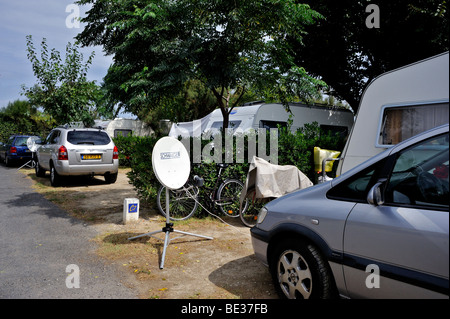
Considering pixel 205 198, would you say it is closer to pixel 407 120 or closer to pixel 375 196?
pixel 407 120

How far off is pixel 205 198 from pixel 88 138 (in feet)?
18.7

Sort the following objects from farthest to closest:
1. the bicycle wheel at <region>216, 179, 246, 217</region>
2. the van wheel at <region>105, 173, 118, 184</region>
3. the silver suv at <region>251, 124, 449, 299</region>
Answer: the van wheel at <region>105, 173, 118, 184</region> < the bicycle wheel at <region>216, 179, 246, 217</region> < the silver suv at <region>251, 124, 449, 299</region>

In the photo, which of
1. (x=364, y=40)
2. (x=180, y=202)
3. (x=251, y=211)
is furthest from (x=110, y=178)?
(x=364, y=40)

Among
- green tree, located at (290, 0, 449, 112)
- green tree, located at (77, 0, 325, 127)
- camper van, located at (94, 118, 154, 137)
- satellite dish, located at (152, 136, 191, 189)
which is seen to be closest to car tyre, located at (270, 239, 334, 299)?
satellite dish, located at (152, 136, 191, 189)

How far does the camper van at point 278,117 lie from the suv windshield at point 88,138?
9.31 feet

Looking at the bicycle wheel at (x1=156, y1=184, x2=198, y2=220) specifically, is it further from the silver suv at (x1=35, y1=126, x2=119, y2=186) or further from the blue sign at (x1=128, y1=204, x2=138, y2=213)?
the silver suv at (x1=35, y1=126, x2=119, y2=186)

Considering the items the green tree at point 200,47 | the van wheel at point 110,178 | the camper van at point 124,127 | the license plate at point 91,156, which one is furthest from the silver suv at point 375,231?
the camper van at point 124,127

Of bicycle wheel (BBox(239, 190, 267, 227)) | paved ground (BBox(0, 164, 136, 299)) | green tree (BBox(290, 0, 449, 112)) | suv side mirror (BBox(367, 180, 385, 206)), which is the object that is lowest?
paved ground (BBox(0, 164, 136, 299))

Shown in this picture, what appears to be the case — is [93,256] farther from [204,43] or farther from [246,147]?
[204,43]

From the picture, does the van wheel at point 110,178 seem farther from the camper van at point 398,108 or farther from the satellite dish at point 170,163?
the camper van at point 398,108

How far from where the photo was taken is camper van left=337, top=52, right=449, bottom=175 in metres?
4.54

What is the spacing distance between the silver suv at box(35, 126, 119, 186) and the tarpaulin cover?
6385 mm

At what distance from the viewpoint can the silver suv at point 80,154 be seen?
10234 mm

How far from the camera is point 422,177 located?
8.23 ft
